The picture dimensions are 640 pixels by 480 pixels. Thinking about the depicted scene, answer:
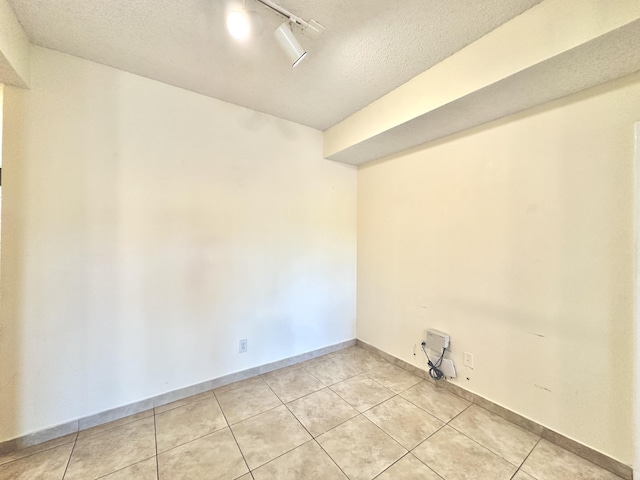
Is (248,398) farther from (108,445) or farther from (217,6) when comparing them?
(217,6)

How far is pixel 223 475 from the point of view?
1.38 meters

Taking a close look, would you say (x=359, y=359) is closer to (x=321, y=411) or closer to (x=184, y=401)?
(x=321, y=411)

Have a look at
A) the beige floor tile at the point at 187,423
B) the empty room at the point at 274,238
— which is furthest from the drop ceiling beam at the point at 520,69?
the beige floor tile at the point at 187,423

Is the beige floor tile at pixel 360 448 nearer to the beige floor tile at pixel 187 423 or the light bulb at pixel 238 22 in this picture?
the beige floor tile at pixel 187 423

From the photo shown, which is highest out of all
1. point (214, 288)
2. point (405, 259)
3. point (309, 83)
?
point (309, 83)

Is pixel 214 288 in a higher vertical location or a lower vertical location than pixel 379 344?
higher

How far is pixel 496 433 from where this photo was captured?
170 cm

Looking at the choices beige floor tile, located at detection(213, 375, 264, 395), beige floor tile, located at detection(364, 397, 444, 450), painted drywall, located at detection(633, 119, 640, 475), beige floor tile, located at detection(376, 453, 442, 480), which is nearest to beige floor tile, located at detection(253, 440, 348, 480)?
beige floor tile, located at detection(376, 453, 442, 480)

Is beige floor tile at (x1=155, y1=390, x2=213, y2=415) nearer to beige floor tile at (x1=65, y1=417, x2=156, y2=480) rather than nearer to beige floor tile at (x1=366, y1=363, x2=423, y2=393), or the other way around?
beige floor tile at (x1=65, y1=417, x2=156, y2=480)

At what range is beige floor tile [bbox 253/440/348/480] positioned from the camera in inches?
54.3

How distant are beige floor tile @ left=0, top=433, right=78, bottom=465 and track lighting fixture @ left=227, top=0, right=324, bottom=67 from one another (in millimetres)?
2739

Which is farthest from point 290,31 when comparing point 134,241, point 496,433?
point 496,433

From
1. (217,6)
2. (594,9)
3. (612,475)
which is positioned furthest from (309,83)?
(612,475)

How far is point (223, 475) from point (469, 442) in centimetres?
154
